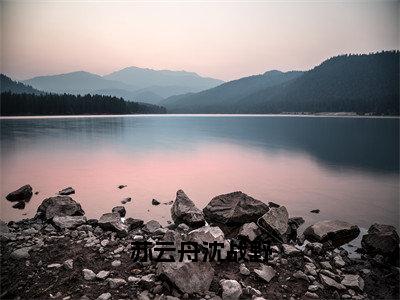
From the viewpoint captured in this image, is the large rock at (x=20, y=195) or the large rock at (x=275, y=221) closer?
the large rock at (x=275, y=221)

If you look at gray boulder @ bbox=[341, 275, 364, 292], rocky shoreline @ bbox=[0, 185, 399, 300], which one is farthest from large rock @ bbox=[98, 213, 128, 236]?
gray boulder @ bbox=[341, 275, 364, 292]

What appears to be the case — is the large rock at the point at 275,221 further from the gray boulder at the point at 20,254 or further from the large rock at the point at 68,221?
the gray boulder at the point at 20,254

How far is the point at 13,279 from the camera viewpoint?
24.5 feet

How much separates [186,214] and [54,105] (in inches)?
6716

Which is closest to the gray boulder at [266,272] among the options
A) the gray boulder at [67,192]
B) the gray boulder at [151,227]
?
the gray boulder at [151,227]

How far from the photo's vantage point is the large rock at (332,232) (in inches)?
424

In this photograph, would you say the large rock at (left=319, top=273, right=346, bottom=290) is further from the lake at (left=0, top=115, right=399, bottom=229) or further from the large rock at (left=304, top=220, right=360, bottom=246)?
the lake at (left=0, top=115, right=399, bottom=229)

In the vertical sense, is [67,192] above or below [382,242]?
below

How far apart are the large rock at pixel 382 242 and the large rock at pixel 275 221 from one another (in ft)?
9.27

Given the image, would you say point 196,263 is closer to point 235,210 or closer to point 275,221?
point 275,221

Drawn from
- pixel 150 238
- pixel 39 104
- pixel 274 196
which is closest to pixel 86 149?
pixel 274 196

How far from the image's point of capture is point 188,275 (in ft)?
23.5

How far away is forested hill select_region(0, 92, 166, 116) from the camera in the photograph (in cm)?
14175

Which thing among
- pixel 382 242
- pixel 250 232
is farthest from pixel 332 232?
pixel 250 232
